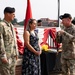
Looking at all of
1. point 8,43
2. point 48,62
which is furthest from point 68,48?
point 8,43

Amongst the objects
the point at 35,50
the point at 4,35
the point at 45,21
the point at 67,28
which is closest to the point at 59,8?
the point at 45,21

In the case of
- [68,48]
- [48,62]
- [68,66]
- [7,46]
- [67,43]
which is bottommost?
[48,62]

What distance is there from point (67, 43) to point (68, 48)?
0.12 metres

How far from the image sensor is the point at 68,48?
569 cm

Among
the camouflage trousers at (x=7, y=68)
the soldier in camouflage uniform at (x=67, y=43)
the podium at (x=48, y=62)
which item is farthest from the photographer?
the podium at (x=48, y=62)

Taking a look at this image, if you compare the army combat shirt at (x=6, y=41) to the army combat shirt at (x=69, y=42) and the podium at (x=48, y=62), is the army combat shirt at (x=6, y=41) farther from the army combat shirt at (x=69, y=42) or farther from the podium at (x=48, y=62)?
the podium at (x=48, y=62)

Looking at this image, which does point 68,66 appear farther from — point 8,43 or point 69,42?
point 8,43

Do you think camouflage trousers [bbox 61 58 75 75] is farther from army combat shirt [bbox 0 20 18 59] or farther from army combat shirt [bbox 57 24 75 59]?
army combat shirt [bbox 0 20 18 59]

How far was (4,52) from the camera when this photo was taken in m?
4.18

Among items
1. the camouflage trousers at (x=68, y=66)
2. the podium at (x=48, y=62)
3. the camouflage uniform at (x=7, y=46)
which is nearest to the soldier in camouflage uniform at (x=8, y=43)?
the camouflage uniform at (x=7, y=46)

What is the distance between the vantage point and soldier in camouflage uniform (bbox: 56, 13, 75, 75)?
17.9ft

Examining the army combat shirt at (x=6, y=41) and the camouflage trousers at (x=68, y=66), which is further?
the camouflage trousers at (x=68, y=66)

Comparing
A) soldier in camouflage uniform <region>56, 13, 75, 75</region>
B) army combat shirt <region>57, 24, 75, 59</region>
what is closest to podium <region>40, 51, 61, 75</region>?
soldier in camouflage uniform <region>56, 13, 75, 75</region>

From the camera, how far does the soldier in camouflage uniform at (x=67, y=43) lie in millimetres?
5453
